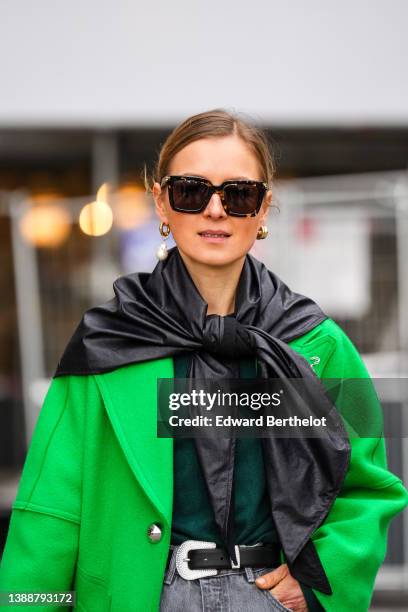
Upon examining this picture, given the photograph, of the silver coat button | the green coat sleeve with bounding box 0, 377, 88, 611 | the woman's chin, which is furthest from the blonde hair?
the silver coat button

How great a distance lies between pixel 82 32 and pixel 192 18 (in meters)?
0.78

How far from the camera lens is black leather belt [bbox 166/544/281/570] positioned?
6.07 ft

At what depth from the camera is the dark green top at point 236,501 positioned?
187cm

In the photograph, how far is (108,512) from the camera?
189 centimetres

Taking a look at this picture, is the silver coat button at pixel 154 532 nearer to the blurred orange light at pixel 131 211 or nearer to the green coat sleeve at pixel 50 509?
the green coat sleeve at pixel 50 509

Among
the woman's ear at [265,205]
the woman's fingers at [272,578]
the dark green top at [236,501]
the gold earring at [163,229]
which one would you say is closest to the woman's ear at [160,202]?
the gold earring at [163,229]

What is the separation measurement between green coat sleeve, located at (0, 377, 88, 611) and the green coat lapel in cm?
8

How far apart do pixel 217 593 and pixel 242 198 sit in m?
0.87

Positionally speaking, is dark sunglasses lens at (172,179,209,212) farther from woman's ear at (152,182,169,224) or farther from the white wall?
the white wall

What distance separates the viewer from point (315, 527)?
189 centimetres

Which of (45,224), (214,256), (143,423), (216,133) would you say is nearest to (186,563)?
(143,423)

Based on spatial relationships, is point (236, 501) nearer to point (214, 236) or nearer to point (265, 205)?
point (214, 236)

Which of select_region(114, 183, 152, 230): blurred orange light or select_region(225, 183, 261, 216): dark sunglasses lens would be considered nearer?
select_region(225, 183, 261, 216): dark sunglasses lens

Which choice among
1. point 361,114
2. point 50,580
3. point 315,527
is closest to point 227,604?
point 315,527
